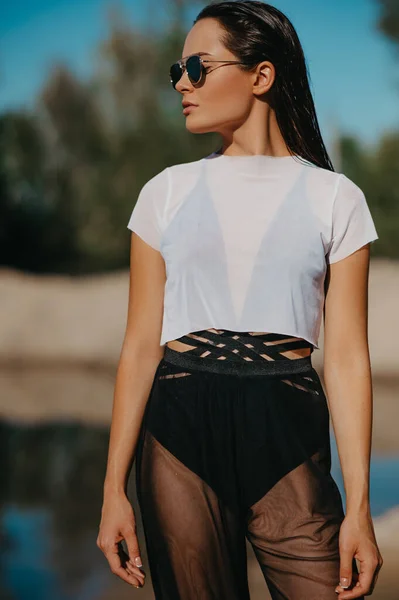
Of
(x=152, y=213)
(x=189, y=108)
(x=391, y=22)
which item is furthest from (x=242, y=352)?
(x=391, y=22)

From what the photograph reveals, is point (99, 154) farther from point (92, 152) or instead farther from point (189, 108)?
point (189, 108)

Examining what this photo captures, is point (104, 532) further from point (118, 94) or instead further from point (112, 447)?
point (118, 94)

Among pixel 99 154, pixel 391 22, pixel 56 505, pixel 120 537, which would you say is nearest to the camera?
pixel 120 537

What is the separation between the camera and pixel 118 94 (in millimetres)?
17891

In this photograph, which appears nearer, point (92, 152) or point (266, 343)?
point (266, 343)

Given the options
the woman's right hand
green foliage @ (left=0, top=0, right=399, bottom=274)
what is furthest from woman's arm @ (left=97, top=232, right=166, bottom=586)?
green foliage @ (left=0, top=0, right=399, bottom=274)

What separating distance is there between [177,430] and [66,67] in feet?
53.6

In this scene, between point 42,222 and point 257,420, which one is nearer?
point 257,420

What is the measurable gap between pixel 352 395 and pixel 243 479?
0.22m

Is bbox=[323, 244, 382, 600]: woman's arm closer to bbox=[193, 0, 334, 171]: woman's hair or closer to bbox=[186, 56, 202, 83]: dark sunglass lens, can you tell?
bbox=[193, 0, 334, 171]: woman's hair

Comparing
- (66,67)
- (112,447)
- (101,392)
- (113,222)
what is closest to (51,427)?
(101,392)

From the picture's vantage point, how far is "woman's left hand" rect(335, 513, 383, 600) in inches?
64.4

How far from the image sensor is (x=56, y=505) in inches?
233

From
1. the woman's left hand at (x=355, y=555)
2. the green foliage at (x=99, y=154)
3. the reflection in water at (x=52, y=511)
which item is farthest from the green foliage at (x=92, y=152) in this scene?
the woman's left hand at (x=355, y=555)
